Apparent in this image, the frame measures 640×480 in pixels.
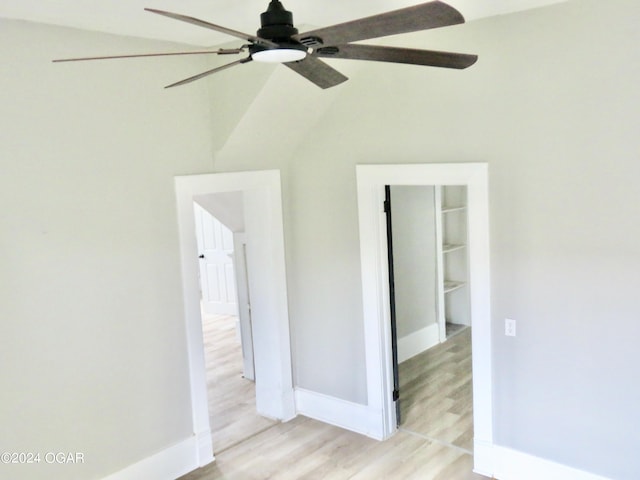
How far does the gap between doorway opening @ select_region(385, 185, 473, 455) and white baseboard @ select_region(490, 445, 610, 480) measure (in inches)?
33.0

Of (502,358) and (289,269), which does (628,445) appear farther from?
(289,269)

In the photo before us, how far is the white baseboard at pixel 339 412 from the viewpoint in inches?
168

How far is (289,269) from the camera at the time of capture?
4.55 m

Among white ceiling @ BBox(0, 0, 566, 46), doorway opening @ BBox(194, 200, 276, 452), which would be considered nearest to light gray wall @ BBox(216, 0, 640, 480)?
white ceiling @ BBox(0, 0, 566, 46)

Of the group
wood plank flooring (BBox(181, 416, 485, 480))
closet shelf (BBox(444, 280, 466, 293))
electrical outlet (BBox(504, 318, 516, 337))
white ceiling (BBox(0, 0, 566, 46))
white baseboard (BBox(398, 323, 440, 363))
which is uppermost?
white ceiling (BBox(0, 0, 566, 46))

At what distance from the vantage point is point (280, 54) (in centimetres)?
173

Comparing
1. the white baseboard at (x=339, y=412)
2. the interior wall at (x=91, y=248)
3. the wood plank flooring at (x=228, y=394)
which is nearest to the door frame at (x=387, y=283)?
the white baseboard at (x=339, y=412)

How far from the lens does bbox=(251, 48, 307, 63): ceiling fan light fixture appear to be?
171cm

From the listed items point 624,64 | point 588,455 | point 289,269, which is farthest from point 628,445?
point 289,269

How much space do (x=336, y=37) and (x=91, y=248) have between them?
2.24m

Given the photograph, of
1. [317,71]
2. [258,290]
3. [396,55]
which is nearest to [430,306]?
[258,290]

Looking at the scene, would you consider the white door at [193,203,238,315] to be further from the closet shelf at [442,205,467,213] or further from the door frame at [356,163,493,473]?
the door frame at [356,163,493,473]

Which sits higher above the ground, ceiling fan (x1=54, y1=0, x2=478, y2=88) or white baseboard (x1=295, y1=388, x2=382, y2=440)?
ceiling fan (x1=54, y1=0, x2=478, y2=88)

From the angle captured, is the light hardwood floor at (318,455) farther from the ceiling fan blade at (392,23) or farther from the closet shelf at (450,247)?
the ceiling fan blade at (392,23)
